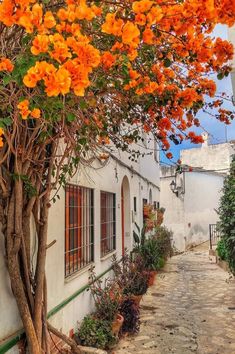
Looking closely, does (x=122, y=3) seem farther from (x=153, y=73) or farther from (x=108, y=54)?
(x=153, y=73)

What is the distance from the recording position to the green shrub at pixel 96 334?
221 inches

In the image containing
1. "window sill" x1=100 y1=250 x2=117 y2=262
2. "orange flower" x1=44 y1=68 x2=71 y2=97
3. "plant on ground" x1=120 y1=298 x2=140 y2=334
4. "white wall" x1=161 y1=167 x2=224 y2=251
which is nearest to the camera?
"orange flower" x1=44 y1=68 x2=71 y2=97

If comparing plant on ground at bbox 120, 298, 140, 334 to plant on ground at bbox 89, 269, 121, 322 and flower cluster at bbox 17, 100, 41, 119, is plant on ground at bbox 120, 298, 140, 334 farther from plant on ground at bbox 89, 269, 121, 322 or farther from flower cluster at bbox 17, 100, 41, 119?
flower cluster at bbox 17, 100, 41, 119

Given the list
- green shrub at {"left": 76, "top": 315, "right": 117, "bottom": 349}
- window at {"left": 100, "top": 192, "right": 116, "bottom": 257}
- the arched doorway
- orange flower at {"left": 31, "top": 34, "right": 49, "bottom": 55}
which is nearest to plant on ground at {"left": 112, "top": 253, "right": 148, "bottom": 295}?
window at {"left": 100, "top": 192, "right": 116, "bottom": 257}

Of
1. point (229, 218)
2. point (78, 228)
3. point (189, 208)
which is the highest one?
point (189, 208)

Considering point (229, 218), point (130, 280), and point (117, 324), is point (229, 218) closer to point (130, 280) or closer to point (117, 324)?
point (130, 280)

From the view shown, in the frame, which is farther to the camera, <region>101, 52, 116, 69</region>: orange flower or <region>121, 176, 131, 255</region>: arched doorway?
<region>121, 176, 131, 255</region>: arched doorway

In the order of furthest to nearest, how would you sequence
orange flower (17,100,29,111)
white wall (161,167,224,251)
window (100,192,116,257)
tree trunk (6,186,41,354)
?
white wall (161,167,224,251) → window (100,192,116,257) → tree trunk (6,186,41,354) → orange flower (17,100,29,111)

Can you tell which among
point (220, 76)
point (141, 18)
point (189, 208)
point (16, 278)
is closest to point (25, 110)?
point (141, 18)

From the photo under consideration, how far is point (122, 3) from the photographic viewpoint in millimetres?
2822

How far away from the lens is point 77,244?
21.6 feet

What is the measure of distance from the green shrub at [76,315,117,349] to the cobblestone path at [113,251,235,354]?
250 mm

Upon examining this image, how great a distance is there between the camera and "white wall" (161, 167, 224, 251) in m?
21.7

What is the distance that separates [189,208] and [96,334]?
1754cm
